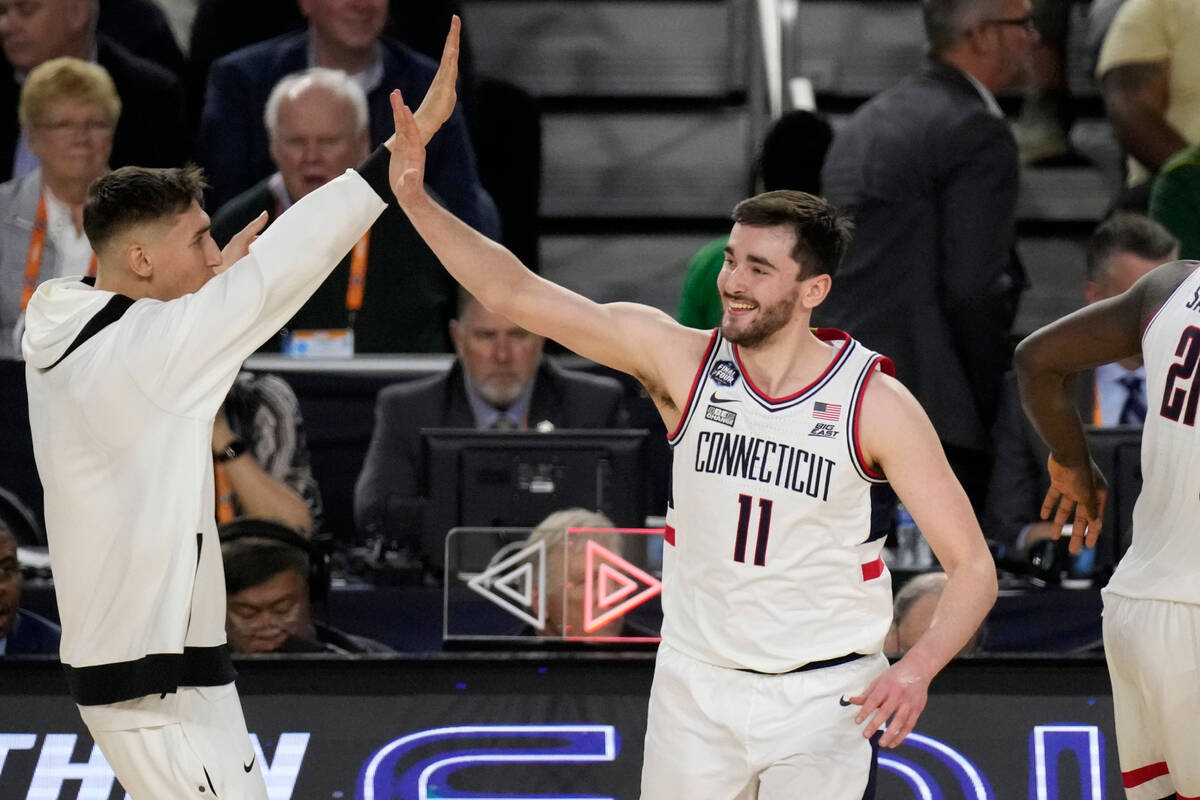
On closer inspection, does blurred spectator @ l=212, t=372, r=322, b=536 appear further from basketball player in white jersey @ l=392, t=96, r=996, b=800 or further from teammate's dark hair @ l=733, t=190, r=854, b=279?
teammate's dark hair @ l=733, t=190, r=854, b=279

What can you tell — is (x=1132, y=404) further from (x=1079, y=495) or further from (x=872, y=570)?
(x=872, y=570)

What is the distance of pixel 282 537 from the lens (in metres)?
5.28

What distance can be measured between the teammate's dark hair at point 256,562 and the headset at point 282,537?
0.05ft

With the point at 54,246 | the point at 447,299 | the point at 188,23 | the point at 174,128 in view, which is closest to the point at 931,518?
the point at 447,299

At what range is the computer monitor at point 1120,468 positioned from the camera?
550 cm

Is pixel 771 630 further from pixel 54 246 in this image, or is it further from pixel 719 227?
pixel 719 227

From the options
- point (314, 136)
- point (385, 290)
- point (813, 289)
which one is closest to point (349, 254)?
point (385, 290)

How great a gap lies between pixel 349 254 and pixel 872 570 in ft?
13.1

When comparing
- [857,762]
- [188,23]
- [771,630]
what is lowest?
[857,762]

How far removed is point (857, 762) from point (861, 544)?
0.47 m

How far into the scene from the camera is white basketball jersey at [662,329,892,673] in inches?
154

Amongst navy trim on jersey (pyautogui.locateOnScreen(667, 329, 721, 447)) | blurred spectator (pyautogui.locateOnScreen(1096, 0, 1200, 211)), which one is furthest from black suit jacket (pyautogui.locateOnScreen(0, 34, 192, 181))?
navy trim on jersey (pyautogui.locateOnScreen(667, 329, 721, 447))

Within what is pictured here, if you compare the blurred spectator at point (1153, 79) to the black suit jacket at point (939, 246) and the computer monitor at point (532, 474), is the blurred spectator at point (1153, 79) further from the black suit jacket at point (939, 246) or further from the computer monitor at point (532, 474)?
the computer monitor at point (532, 474)

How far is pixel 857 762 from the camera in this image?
3.87 metres
